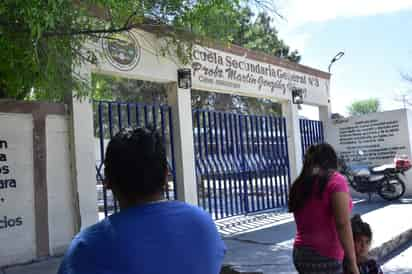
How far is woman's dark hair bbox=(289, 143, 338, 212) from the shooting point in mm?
2791

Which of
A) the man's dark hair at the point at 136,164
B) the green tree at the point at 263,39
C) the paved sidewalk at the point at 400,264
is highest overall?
the green tree at the point at 263,39

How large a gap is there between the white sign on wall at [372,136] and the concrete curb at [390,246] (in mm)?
4986

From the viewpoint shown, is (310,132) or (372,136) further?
(372,136)

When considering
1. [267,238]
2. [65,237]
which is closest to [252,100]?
[267,238]

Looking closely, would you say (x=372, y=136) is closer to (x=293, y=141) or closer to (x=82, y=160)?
(x=293, y=141)

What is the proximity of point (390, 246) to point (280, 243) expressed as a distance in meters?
1.53

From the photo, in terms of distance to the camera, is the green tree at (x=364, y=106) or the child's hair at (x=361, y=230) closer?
the child's hair at (x=361, y=230)

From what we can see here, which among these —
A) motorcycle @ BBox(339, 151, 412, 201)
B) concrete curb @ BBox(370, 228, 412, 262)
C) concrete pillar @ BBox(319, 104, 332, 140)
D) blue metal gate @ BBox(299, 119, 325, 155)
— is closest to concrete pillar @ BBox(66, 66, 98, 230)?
concrete curb @ BBox(370, 228, 412, 262)

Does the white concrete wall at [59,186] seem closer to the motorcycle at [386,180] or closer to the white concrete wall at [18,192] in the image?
the white concrete wall at [18,192]

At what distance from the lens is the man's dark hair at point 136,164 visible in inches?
54.8

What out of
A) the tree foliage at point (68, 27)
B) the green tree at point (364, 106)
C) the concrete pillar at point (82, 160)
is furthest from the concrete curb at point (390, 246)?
the green tree at point (364, 106)

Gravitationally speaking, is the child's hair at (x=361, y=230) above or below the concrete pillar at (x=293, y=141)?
below

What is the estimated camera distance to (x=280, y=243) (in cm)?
659

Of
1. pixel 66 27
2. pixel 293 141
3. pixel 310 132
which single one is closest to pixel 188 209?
pixel 66 27
